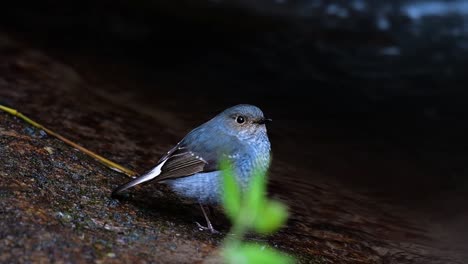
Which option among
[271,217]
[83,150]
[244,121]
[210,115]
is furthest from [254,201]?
[210,115]

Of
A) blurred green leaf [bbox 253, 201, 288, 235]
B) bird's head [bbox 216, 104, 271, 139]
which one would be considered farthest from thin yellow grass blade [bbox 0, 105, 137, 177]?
blurred green leaf [bbox 253, 201, 288, 235]

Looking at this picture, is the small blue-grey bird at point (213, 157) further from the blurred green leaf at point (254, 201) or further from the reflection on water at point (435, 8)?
the reflection on water at point (435, 8)

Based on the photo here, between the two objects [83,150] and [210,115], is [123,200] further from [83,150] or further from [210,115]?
[210,115]

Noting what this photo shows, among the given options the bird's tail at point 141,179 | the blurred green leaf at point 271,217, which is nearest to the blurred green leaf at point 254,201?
the blurred green leaf at point 271,217

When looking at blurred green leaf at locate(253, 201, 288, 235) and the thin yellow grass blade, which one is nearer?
blurred green leaf at locate(253, 201, 288, 235)

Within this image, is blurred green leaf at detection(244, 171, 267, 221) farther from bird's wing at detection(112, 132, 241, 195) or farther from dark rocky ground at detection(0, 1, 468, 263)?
bird's wing at detection(112, 132, 241, 195)

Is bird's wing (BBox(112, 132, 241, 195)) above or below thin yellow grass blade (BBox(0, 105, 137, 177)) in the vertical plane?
above
